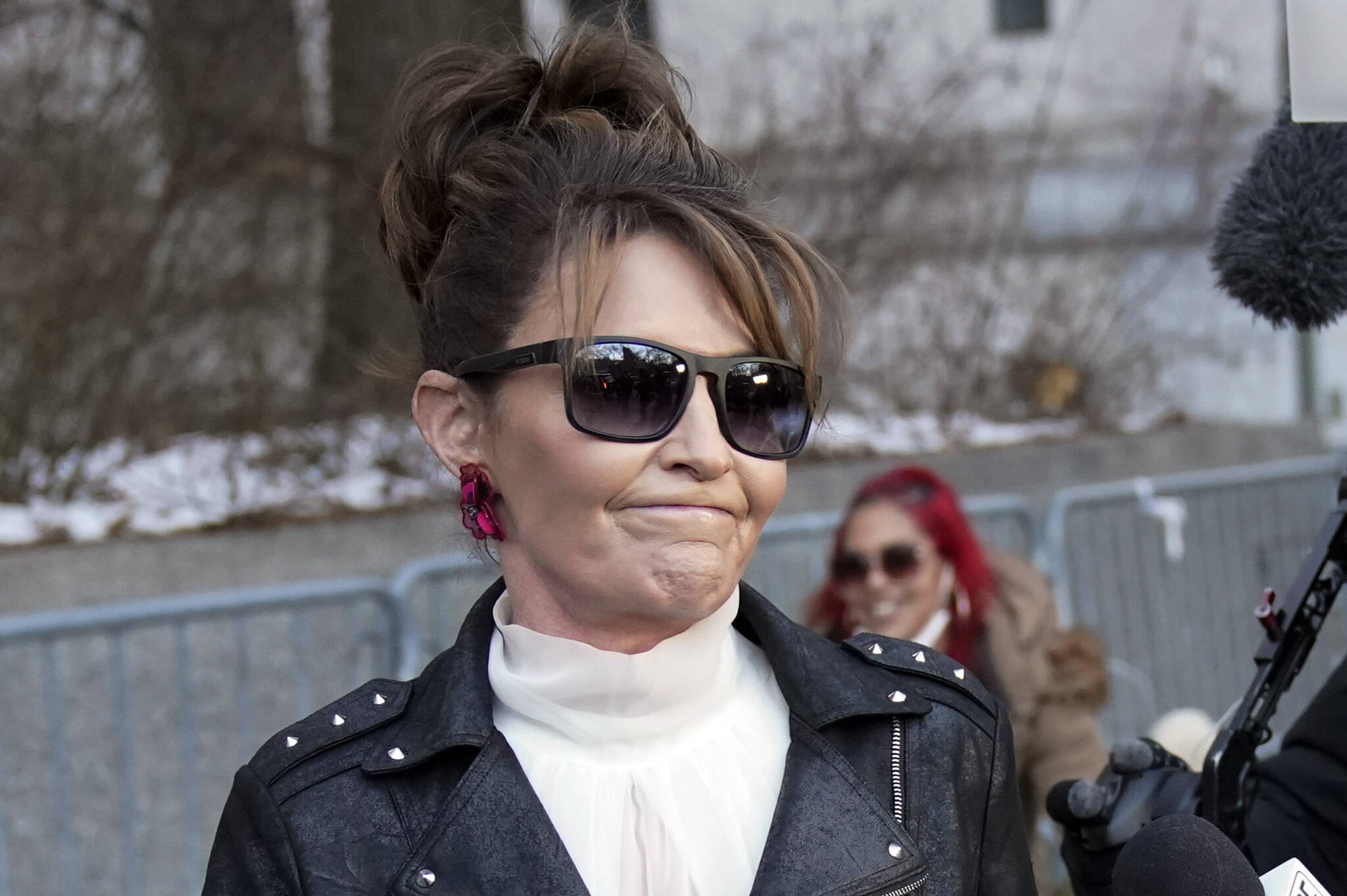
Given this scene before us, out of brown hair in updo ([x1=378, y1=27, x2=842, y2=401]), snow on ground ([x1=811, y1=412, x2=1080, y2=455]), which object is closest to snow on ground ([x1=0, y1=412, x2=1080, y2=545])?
snow on ground ([x1=811, y1=412, x2=1080, y2=455])

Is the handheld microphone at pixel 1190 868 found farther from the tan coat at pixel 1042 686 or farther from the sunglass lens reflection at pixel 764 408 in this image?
the tan coat at pixel 1042 686

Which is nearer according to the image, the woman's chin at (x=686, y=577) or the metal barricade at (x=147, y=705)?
the woman's chin at (x=686, y=577)

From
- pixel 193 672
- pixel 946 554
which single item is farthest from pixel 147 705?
pixel 946 554

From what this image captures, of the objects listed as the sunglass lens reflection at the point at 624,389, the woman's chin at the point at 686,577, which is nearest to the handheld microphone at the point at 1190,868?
the woman's chin at the point at 686,577

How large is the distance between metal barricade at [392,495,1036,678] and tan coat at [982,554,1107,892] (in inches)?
27.9

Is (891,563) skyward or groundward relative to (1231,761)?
groundward

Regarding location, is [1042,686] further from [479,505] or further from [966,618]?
[479,505]

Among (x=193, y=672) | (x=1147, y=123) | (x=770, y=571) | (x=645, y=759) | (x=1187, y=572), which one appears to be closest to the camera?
(x=645, y=759)

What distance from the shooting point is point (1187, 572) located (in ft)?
18.6

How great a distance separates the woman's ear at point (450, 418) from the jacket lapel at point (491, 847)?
384mm

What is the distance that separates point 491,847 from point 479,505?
1.35 ft

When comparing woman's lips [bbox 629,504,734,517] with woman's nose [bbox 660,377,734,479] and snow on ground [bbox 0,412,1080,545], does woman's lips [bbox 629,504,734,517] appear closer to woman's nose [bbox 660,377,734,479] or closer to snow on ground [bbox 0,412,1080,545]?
woman's nose [bbox 660,377,734,479]

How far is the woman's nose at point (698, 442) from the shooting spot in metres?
1.69

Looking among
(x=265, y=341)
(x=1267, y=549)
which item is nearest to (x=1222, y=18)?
(x=1267, y=549)
